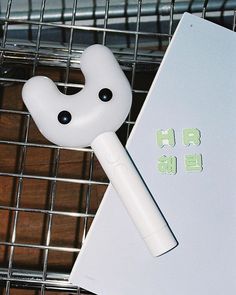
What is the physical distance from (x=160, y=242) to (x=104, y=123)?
138mm

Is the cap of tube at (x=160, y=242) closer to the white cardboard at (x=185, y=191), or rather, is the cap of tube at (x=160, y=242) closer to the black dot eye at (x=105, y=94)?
the white cardboard at (x=185, y=191)

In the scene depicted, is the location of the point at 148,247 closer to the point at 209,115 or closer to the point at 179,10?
the point at 209,115

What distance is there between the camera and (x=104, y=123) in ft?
1.85

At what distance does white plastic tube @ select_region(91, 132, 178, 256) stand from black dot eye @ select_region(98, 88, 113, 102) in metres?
0.04

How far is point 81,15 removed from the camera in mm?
698

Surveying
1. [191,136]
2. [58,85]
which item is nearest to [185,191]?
[191,136]

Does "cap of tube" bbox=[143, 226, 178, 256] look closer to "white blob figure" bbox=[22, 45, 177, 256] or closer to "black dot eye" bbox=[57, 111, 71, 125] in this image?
"white blob figure" bbox=[22, 45, 177, 256]

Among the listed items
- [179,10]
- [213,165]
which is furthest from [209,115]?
[179,10]

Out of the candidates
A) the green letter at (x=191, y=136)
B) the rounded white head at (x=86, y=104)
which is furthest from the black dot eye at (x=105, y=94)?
the green letter at (x=191, y=136)

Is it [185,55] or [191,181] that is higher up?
[185,55]

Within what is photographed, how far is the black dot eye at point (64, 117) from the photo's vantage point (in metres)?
0.55

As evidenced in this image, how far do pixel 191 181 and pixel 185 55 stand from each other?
155 millimetres

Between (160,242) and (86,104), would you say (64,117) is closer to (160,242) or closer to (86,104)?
(86,104)

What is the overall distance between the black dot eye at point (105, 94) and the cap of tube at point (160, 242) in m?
0.15
